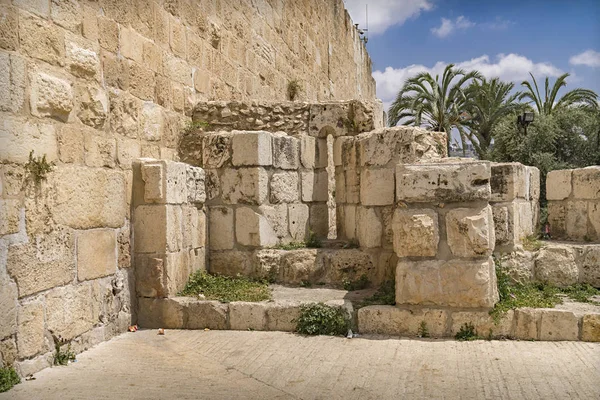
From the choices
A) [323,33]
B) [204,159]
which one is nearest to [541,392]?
[204,159]

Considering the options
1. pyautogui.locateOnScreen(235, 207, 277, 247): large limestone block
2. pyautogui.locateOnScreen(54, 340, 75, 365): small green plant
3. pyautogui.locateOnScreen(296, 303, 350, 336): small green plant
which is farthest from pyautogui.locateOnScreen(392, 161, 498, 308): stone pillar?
pyautogui.locateOnScreen(54, 340, 75, 365): small green plant

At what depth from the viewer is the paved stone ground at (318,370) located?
11.9ft

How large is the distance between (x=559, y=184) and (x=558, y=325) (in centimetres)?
209

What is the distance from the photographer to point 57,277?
424cm

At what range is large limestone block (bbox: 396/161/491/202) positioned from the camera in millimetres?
4816

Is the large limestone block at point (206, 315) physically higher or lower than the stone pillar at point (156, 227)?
lower

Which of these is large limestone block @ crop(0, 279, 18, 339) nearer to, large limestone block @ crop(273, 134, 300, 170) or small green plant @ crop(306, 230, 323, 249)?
large limestone block @ crop(273, 134, 300, 170)

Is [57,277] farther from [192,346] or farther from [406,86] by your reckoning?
[406,86]

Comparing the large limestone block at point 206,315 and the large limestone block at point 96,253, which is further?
Result: the large limestone block at point 206,315

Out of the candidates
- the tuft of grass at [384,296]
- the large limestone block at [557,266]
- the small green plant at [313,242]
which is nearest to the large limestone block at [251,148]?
the small green plant at [313,242]

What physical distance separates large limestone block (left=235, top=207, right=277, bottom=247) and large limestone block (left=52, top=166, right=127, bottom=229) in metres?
1.36

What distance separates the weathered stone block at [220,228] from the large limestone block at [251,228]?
8 centimetres

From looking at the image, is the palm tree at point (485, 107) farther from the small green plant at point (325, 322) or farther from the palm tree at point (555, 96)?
the small green plant at point (325, 322)

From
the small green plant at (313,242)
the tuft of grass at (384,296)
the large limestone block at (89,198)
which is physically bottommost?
the tuft of grass at (384,296)
